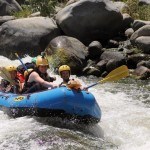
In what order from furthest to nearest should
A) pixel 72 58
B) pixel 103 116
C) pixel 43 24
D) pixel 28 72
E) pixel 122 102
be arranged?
pixel 43 24
pixel 72 58
pixel 122 102
pixel 103 116
pixel 28 72

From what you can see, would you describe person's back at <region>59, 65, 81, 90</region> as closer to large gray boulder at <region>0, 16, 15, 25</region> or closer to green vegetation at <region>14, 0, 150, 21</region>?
green vegetation at <region>14, 0, 150, 21</region>

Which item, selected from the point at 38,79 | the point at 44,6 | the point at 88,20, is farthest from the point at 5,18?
the point at 38,79

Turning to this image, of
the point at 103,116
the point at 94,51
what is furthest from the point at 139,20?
the point at 103,116

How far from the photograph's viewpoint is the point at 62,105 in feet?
23.6

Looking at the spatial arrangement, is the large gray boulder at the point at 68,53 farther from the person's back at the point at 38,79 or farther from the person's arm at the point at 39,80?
the person's arm at the point at 39,80

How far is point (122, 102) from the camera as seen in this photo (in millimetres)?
9742

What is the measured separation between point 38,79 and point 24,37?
6115mm

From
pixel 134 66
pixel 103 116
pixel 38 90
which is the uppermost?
pixel 38 90

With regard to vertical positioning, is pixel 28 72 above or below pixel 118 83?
above

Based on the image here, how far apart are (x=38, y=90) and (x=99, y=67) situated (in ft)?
16.1

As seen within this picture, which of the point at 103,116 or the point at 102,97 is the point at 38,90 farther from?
the point at 102,97

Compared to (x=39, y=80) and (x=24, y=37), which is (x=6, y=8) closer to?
(x=24, y=37)

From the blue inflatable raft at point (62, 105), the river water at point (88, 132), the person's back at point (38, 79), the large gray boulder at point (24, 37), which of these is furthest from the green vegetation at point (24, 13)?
the blue inflatable raft at point (62, 105)

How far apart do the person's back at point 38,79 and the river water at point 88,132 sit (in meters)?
0.66
